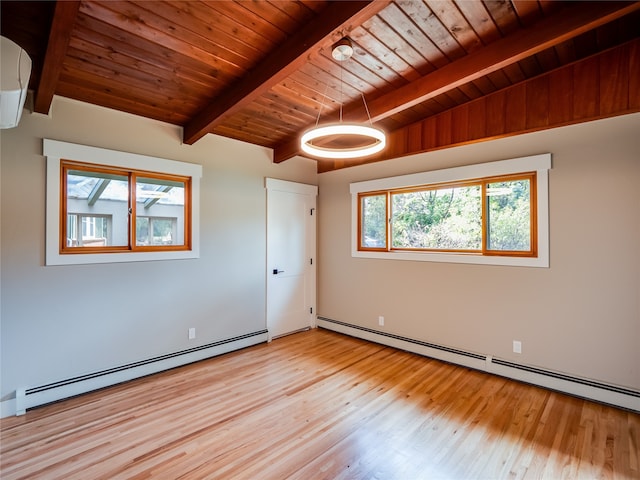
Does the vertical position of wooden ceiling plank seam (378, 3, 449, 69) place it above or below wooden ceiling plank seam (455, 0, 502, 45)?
below

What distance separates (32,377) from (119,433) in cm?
100

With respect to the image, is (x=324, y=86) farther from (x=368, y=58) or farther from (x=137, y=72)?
(x=137, y=72)

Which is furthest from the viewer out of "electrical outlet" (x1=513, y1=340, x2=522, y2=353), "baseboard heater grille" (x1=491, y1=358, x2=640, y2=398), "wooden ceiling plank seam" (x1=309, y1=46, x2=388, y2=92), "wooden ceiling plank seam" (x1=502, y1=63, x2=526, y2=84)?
"electrical outlet" (x1=513, y1=340, x2=522, y2=353)

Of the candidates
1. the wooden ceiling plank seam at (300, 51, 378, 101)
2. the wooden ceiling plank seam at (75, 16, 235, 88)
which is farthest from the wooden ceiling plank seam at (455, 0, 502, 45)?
the wooden ceiling plank seam at (75, 16, 235, 88)

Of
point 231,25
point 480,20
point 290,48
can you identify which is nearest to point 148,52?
point 231,25

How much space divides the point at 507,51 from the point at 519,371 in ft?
9.33

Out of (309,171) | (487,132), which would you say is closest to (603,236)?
(487,132)

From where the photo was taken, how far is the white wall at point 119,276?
2.45 meters

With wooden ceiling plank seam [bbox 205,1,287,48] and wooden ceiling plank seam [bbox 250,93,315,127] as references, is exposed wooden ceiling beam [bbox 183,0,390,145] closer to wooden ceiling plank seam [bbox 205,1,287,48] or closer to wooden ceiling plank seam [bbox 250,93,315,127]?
wooden ceiling plank seam [bbox 205,1,287,48]

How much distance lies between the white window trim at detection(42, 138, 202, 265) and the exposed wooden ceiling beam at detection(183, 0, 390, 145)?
55 cm

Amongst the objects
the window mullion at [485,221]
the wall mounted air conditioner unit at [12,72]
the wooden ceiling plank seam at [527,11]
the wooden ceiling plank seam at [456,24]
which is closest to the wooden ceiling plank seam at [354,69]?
the wooden ceiling plank seam at [456,24]

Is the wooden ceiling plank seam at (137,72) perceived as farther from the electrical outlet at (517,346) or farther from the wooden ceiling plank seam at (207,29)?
the electrical outlet at (517,346)

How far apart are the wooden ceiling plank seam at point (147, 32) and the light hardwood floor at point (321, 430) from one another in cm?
278

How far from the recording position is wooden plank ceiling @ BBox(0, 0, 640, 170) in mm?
1846
